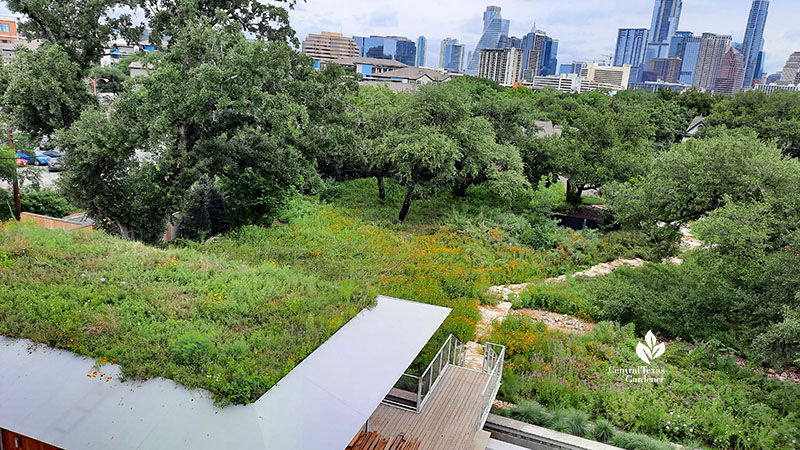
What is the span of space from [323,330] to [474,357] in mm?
5511

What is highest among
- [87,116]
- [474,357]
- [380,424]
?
[87,116]

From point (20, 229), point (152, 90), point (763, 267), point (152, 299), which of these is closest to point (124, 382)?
point (152, 299)

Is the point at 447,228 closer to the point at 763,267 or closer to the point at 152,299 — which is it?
the point at 763,267

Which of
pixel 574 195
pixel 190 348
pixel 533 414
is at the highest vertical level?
pixel 190 348

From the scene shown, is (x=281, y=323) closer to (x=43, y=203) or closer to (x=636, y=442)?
(x=636, y=442)

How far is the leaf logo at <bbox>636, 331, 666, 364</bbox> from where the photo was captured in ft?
41.3

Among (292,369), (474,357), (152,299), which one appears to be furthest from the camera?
(474,357)

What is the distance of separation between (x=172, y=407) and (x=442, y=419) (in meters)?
4.47

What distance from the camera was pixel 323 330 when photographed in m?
8.42

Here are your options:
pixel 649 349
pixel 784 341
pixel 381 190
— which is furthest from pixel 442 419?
pixel 381 190

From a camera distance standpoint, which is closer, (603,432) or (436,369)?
(603,432)

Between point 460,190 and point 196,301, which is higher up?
point 196,301

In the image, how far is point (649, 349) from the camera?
12992mm

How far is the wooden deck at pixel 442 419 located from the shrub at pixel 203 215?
12.5 metres
